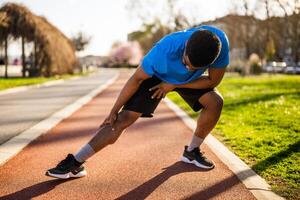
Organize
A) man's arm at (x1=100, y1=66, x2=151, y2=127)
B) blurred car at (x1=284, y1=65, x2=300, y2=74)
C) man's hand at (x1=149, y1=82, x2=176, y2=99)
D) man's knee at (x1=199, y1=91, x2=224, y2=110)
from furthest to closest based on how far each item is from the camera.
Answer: blurred car at (x1=284, y1=65, x2=300, y2=74) → man's knee at (x1=199, y1=91, x2=224, y2=110) → man's hand at (x1=149, y1=82, x2=176, y2=99) → man's arm at (x1=100, y1=66, x2=151, y2=127)

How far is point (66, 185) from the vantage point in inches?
173

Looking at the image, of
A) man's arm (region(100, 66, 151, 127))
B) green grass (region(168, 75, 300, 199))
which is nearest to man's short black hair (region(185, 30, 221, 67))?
man's arm (region(100, 66, 151, 127))

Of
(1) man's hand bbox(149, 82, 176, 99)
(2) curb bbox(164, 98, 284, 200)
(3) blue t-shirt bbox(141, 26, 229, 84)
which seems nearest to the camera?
(2) curb bbox(164, 98, 284, 200)

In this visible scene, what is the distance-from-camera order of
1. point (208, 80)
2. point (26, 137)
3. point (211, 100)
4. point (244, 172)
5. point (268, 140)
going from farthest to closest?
1. point (26, 137)
2. point (268, 140)
3. point (211, 100)
4. point (244, 172)
5. point (208, 80)

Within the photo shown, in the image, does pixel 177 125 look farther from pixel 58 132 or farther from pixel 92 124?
pixel 58 132

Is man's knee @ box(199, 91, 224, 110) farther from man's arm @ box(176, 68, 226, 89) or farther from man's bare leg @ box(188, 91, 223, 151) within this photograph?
man's arm @ box(176, 68, 226, 89)

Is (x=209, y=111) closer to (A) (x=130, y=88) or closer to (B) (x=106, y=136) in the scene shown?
(A) (x=130, y=88)

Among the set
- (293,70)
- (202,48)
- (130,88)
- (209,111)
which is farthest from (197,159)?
(293,70)

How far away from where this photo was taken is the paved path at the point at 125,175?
13.7 feet

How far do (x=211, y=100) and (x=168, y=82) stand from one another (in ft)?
2.20

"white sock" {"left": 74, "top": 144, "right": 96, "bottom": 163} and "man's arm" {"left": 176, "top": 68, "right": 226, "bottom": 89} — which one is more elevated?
"man's arm" {"left": 176, "top": 68, "right": 226, "bottom": 89}

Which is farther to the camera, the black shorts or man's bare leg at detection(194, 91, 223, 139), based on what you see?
man's bare leg at detection(194, 91, 223, 139)

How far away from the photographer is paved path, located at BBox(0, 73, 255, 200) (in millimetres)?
4172

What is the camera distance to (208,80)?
188 inches
